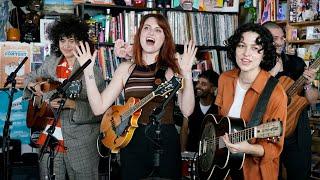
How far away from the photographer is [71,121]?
2879mm

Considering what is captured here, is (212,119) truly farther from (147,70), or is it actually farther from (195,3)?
(195,3)

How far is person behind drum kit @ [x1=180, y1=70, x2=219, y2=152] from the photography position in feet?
12.6

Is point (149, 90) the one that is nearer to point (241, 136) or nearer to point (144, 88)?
point (144, 88)

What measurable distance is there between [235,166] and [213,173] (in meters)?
0.19

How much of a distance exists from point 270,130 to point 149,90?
740mm

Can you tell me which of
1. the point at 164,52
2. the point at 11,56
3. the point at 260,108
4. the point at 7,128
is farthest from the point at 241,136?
the point at 11,56

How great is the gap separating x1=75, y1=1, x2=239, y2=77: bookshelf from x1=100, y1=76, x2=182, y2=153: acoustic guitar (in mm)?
1309

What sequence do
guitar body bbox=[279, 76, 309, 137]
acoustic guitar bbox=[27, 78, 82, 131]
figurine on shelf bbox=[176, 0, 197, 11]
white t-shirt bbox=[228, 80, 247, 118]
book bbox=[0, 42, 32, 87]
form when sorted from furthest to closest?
1. figurine on shelf bbox=[176, 0, 197, 11]
2. book bbox=[0, 42, 32, 87]
3. acoustic guitar bbox=[27, 78, 82, 131]
4. guitar body bbox=[279, 76, 309, 137]
5. white t-shirt bbox=[228, 80, 247, 118]

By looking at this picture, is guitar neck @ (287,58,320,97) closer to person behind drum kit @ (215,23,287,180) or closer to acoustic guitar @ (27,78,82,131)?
person behind drum kit @ (215,23,287,180)

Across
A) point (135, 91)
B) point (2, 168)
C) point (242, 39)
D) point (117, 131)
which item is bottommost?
point (2, 168)

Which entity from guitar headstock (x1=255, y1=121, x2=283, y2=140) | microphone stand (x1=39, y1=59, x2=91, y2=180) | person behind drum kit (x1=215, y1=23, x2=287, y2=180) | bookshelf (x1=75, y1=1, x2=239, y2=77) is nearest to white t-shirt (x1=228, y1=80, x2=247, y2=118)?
person behind drum kit (x1=215, y1=23, x2=287, y2=180)

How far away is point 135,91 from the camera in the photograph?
250 cm

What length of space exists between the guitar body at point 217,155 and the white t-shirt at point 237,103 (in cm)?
6

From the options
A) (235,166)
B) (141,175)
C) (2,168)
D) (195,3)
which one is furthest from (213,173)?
(195,3)
